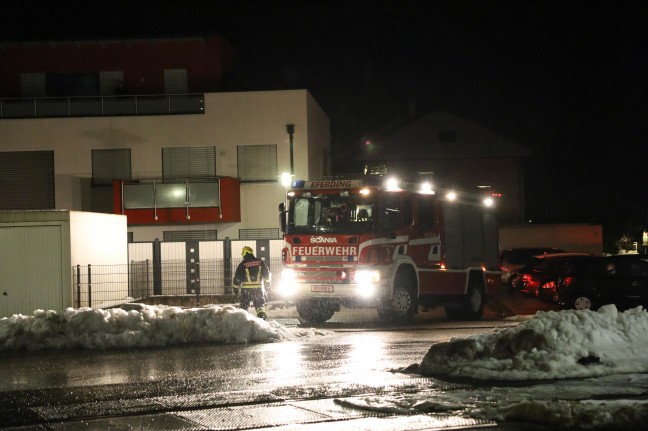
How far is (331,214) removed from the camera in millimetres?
20422

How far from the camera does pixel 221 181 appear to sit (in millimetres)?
35750

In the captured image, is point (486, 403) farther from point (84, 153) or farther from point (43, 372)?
point (84, 153)

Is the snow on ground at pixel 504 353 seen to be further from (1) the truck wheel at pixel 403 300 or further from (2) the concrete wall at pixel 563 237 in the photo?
(2) the concrete wall at pixel 563 237

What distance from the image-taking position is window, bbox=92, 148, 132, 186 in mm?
37406

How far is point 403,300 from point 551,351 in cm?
846

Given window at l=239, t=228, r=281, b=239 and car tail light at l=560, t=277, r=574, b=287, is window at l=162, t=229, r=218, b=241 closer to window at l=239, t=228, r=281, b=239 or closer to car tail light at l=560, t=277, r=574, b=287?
window at l=239, t=228, r=281, b=239

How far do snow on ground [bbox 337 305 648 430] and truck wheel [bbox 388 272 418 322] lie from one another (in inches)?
278

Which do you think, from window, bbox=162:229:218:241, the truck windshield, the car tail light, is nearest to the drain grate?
the truck windshield

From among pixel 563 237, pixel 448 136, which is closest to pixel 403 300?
pixel 563 237

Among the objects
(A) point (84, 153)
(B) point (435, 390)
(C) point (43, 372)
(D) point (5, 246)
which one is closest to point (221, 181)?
(A) point (84, 153)

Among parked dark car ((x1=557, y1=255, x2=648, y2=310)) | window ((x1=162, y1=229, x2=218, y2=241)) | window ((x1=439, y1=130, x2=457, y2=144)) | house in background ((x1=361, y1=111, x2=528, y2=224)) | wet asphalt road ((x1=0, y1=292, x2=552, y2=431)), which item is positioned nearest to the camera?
wet asphalt road ((x1=0, y1=292, x2=552, y2=431))

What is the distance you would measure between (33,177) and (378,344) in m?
24.9

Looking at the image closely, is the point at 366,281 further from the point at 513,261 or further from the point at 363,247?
the point at 513,261

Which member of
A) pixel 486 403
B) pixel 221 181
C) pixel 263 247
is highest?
pixel 221 181
